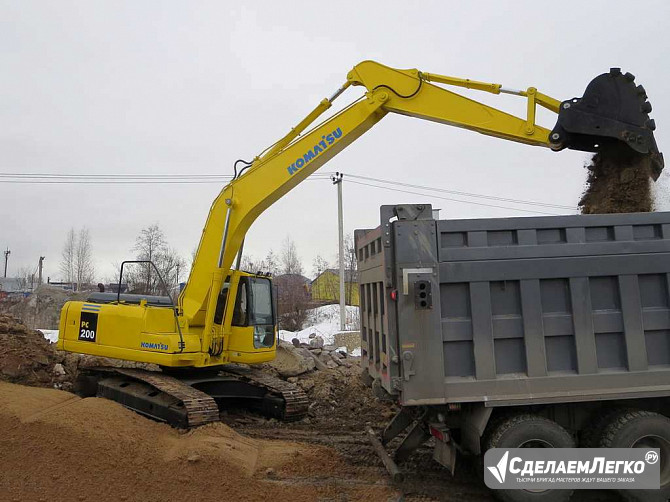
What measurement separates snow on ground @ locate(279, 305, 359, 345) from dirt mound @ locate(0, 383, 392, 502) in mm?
12793

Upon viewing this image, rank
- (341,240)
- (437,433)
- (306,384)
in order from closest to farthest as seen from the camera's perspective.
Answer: (437,433)
(306,384)
(341,240)

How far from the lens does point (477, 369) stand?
4559mm

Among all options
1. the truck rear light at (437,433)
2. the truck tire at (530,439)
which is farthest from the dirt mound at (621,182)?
the truck rear light at (437,433)

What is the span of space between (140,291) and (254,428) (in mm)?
15195

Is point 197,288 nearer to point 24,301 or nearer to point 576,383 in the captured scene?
point 576,383

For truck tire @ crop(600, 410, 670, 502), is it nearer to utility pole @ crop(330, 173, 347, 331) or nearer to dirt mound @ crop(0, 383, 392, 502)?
dirt mound @ crop(0, 383, 392, 502)

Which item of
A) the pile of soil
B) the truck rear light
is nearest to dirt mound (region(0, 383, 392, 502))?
the truck rear light

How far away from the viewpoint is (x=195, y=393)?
24.1 feet

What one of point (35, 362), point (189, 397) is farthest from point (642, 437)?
point (35, 362)

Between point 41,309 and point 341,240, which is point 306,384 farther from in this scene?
point 41,309

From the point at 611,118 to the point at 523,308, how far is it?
2981mm

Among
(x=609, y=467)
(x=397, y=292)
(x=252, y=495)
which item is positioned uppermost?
(x=397, y=292)

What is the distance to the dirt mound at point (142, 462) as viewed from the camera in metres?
4.96

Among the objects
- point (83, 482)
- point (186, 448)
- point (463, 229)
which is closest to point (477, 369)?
point (463, 229)
